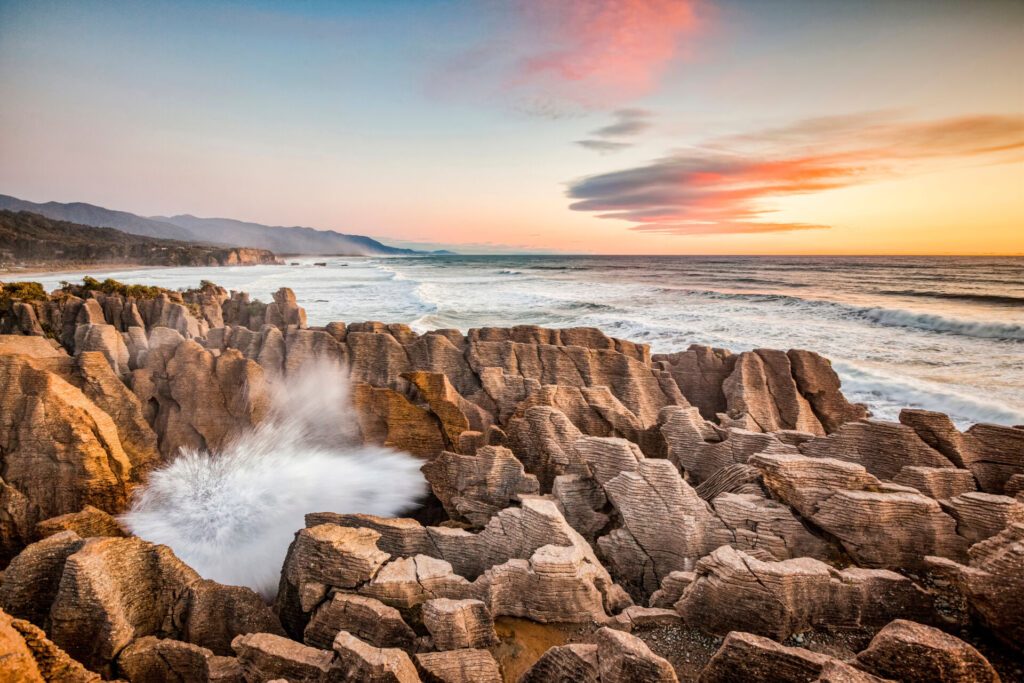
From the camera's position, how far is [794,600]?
423 centimetres

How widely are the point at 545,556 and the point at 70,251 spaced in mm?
95755

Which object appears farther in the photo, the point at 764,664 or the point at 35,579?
the point at 35,579

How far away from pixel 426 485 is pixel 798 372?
840 cm

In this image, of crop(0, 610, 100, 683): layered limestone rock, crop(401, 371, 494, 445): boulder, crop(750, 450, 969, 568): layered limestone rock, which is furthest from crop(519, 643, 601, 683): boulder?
crop(401, 371, 494, 445): boulder

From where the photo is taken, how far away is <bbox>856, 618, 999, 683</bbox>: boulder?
322 cm

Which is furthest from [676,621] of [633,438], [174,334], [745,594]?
[174,334]

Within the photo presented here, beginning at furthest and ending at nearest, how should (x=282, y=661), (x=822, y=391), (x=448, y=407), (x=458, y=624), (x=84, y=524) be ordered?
(x=822, y=391) → (x=448, y=407) → (x=84, y=524) → (x=458, y=624) → (x=282, y=661)

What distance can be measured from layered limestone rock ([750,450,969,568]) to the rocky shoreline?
2 cm

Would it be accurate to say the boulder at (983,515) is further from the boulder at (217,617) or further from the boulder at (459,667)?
the boulder at (217,617)

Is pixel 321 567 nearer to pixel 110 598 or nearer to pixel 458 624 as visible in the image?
pixel 458 624

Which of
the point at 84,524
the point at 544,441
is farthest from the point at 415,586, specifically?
the point at 84,524

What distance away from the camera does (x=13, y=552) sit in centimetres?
630

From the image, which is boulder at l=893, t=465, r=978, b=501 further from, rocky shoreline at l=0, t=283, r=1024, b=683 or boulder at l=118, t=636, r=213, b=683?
boulder at l=118, t=636, r=213, b=683

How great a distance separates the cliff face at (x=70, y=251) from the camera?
6469cm
